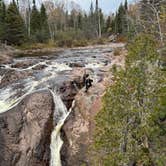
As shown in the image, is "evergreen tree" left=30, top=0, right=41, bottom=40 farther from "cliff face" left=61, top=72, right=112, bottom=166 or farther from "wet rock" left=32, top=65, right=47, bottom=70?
"cliff face" left=61, top=72, right=112, bottom=166

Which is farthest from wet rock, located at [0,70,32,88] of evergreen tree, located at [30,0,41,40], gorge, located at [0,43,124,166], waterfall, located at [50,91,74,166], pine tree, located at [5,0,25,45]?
evergreen tree, located at [30,0,41,40]

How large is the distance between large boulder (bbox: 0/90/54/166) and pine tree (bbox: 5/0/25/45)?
3756 cm

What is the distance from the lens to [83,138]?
54.4ft

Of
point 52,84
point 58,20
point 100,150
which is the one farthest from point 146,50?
point 58,20

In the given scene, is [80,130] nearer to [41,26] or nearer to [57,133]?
[57,133]

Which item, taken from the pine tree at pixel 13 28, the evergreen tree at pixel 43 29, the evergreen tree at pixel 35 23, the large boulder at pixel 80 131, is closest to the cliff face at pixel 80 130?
the large boulder at pixel 80 131

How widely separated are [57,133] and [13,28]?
130ft

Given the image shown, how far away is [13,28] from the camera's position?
54.6 meters

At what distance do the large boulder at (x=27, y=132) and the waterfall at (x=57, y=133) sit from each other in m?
0.21

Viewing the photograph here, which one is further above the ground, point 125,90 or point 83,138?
point 125,90

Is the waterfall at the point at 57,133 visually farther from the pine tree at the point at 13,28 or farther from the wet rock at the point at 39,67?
the pine tree at the point at 13,28

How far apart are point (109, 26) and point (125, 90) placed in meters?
72.4

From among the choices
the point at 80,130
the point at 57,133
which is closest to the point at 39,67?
the point at 57,133

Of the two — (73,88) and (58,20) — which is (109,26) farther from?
(73,88)
